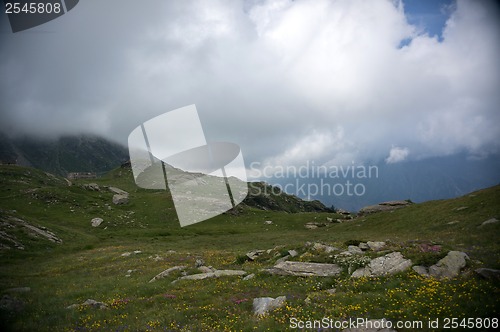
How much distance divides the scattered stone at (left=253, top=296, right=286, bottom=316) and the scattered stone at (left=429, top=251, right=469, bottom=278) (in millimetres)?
8614

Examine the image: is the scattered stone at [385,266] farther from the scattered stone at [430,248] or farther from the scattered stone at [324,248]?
the scattered stone at [324,248]

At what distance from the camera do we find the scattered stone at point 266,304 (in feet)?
45.8

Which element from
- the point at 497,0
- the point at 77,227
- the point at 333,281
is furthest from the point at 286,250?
the point at 77,227

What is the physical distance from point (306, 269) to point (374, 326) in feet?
29.0

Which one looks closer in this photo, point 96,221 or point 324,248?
point 324,248

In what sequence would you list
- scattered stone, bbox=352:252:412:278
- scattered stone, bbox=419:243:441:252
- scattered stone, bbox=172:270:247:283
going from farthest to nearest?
scattered stone, bbox=172:270:247:283
scattered stone, bbox=419:243:441:252
scattered stone, bbox=352:252:412:278

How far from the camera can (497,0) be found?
17.3 metres

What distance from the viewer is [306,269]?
19.7 meters

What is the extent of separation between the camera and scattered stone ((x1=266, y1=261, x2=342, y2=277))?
18656mm

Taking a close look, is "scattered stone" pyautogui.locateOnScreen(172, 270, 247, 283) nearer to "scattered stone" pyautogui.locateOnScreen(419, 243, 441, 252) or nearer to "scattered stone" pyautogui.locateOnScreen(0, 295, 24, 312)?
"scattered stone" pyautogui.locateOnScreen(0, 295, 24, 312)

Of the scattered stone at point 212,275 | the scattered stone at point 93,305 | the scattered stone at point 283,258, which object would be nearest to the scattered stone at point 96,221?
the scattered stone at point 212,275

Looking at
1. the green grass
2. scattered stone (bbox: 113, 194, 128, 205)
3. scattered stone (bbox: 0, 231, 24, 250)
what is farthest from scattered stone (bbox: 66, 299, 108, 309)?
scattered stone (bbox: 113, 194, 128, 205)

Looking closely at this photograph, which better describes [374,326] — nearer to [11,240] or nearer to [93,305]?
[93,305]

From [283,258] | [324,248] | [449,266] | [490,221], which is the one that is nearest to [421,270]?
[449,266]
